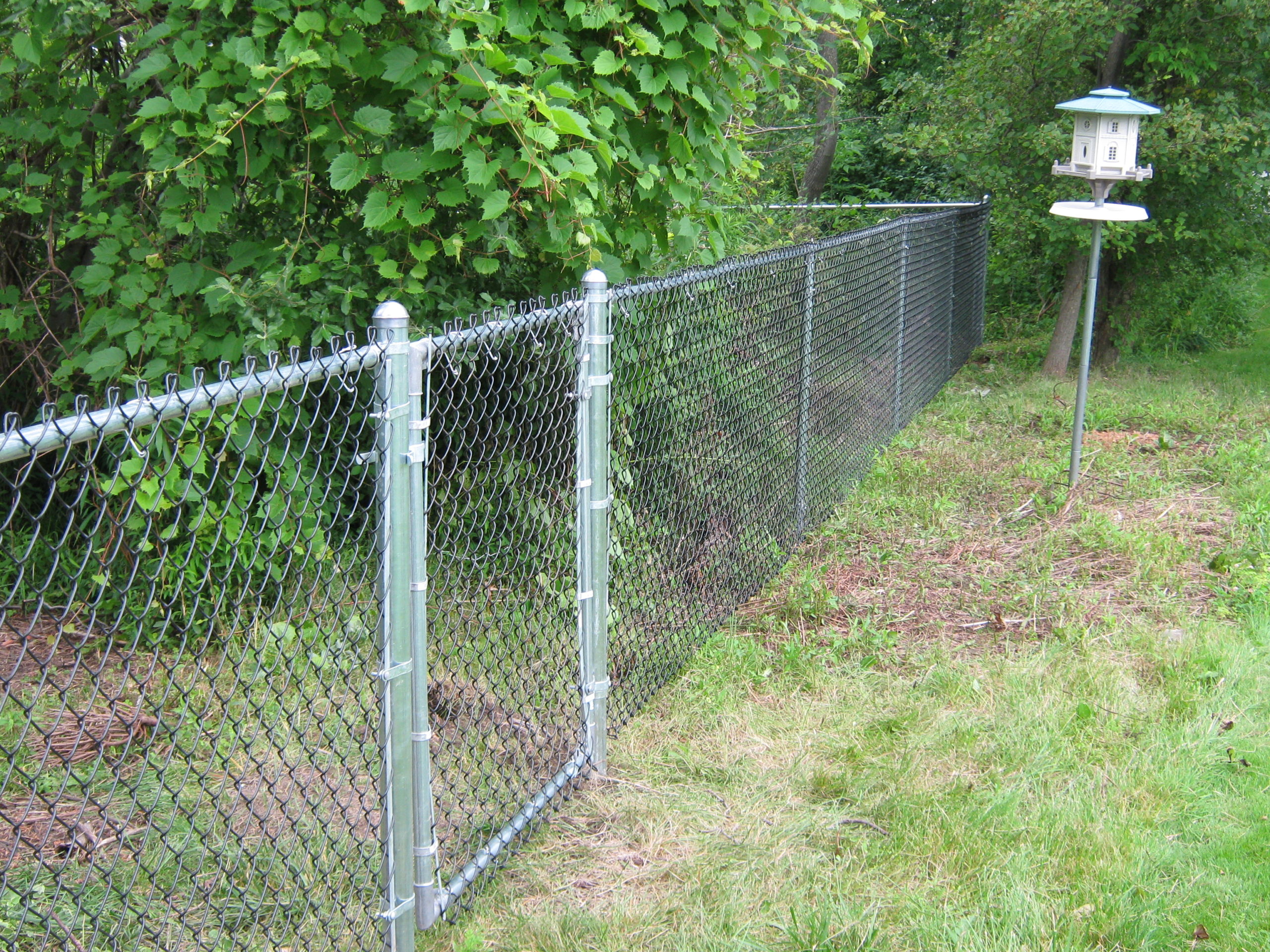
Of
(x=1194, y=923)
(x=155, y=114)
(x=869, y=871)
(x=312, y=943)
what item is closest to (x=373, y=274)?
(x=155, y=114)

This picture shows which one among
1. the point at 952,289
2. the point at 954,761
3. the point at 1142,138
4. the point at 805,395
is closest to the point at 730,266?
the point at 805,395

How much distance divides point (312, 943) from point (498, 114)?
2.36 m

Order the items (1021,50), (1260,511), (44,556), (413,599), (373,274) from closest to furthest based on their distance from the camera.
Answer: (413,599), (373,274), (44,556), (1260,511), (1021,50)

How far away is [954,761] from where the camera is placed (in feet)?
12.2

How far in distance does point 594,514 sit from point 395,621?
1049 mm

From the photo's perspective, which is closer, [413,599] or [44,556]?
[413,599]

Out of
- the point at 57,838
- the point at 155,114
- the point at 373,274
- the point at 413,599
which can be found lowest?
the point at 57,838

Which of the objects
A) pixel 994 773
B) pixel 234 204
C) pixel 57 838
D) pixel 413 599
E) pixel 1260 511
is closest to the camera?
pixel 413 599

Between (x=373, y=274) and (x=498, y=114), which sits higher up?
(x=498, y=114)

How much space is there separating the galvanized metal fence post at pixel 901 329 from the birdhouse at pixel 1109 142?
126 centimetres

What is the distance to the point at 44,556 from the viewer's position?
5.10 m

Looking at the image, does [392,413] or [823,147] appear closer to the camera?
[392,413]

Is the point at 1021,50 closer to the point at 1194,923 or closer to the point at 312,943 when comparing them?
the point at 1194,923

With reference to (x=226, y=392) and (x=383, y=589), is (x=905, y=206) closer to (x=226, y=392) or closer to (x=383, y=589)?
(x=383, y=589)
